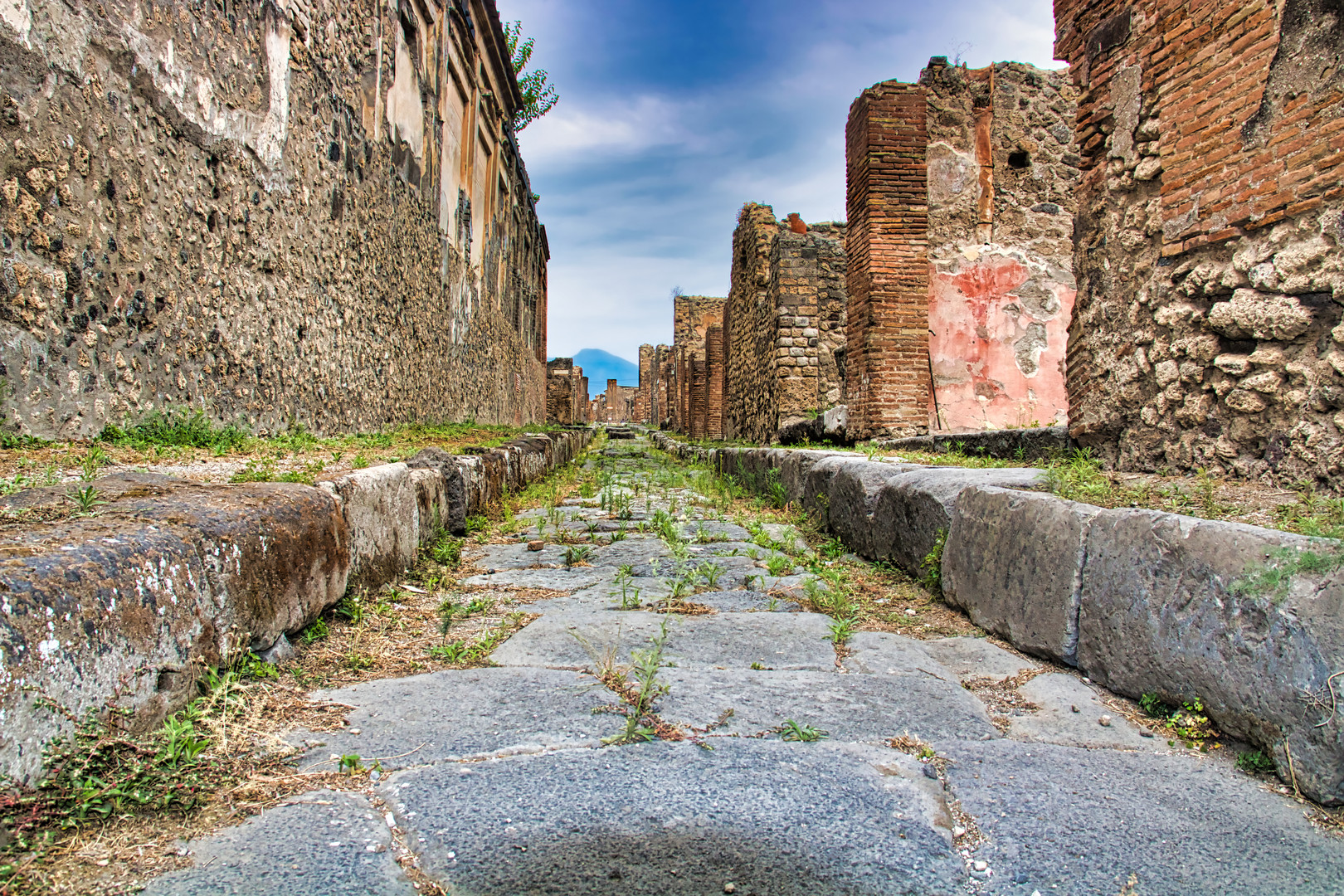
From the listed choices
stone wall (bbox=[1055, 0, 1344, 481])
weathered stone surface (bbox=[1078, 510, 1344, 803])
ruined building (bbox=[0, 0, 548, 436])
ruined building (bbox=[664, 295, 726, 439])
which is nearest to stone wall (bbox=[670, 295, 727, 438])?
ruined building (bbox=[664, 295, 726, 439])

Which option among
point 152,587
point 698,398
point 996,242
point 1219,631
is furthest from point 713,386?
point 152,587

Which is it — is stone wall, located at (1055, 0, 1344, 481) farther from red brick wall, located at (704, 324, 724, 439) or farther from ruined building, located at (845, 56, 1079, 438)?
red brick wall, located at (704, 324, 724, 439)

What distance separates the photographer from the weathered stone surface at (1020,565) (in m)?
1.90

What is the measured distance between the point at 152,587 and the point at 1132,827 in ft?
5.29

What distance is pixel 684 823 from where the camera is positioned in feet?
3.65

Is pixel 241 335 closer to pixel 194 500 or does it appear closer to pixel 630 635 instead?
pixel 194 500

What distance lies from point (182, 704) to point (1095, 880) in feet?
4.77

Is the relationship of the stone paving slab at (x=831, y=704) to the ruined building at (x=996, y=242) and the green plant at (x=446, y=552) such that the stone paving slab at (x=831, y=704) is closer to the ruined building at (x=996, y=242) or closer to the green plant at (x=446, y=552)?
the green plant at (x=446, y=552)

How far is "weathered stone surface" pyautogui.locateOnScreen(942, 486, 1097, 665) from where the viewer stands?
1.90 metres

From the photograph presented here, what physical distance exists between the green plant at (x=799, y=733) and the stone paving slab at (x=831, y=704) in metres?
0.03

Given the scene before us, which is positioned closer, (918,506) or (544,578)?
(918,506)

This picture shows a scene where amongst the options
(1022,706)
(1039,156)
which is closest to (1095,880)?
(1022,706)

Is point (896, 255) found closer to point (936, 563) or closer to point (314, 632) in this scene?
point (936, 563)

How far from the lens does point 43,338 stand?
223 cm
